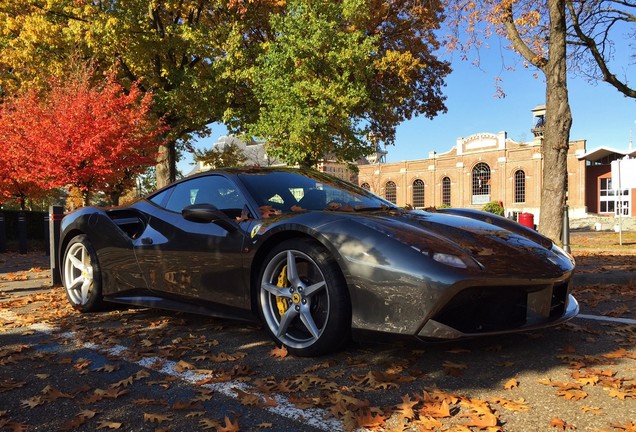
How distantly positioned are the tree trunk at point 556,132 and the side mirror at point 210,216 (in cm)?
566

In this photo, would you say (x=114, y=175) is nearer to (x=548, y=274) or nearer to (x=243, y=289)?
(x=243, y=289)

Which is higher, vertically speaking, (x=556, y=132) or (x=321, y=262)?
(x=556, y=132)

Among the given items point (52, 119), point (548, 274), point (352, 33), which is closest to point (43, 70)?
point (52, 119)

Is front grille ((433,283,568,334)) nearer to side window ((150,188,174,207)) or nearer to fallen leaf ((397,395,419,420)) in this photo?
fallen leaf ((397,395,419,420))

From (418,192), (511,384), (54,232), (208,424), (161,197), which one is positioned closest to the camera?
(208,424)

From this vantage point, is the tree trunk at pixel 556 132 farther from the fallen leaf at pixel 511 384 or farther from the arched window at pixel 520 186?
the arched window at pixel 520 186

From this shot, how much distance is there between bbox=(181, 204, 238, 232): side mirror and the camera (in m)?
3.40

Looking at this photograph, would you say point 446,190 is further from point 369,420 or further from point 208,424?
point 208,424

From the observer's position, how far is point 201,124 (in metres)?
18.2

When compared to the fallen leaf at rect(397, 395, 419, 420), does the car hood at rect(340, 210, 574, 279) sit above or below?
above

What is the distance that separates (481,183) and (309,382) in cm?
6070

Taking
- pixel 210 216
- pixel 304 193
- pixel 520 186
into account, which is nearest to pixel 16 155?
pixel 210 216

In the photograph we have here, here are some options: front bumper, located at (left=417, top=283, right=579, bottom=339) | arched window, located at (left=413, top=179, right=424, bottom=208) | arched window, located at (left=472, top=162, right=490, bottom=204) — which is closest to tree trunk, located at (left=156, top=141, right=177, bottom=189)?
front bumper, located at (left=417, top=283, right=579, bottom=339)

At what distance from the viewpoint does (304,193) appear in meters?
3.70
